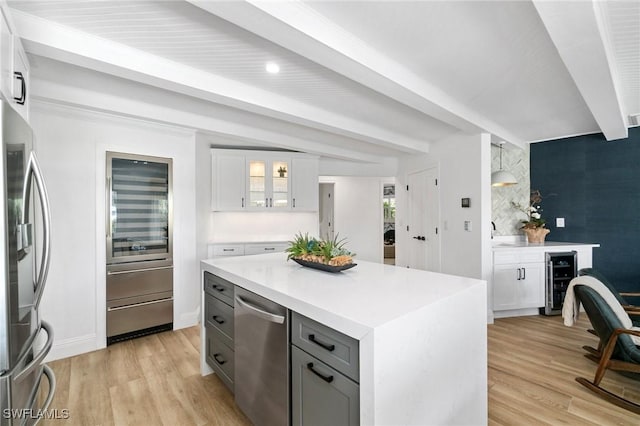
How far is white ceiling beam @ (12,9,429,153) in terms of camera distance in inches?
70.0

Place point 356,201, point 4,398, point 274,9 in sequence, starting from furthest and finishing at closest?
point 356,201
point 274,9
point 4,398

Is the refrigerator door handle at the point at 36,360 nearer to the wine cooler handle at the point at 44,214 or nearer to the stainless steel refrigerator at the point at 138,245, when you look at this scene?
the wine cooler handle at the point at 44,214

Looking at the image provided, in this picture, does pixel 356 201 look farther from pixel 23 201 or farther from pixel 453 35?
pixel 23 201

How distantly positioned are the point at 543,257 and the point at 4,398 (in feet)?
16.2

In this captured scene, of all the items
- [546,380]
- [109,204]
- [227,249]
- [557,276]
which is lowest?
[546,380]

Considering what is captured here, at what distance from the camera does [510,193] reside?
15.5ft

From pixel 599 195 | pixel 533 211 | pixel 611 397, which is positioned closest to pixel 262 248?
pixel 611 397

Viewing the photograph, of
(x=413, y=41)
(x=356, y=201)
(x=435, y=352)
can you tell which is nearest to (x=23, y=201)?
(x=435, y=352)

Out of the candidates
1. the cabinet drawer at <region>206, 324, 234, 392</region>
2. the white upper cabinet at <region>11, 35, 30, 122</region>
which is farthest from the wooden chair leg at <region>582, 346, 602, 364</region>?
the white upper cabinet at <region>11, 35, 30, 122</region>

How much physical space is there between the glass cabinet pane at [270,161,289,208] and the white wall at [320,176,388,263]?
211 cm

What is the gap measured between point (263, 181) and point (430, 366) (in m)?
3.79

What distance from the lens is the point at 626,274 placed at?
403 centimetres

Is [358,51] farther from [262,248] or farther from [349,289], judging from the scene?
[262,248]

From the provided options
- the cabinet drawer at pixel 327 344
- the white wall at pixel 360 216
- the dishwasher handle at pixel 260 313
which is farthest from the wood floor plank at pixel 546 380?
the white wall at pixel 360 216
